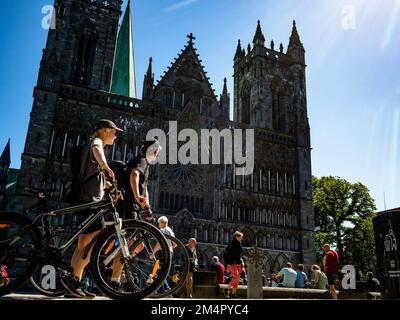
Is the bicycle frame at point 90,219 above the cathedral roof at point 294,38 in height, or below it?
below

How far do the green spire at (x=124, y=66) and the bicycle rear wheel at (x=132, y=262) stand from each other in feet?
97.8

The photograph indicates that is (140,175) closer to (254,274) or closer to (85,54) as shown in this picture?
(254,274)

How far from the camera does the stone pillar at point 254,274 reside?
7825mm

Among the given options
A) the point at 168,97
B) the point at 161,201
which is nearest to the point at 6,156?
the point at 168,97

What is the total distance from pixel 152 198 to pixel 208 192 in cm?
Answer: 446

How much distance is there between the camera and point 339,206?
3544 cm

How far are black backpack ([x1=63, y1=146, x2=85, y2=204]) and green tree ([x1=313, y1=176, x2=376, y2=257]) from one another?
33.7m

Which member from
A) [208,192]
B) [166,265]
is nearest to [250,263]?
[166,265]

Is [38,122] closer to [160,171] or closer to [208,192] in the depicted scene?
[160,171]

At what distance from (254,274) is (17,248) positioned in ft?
19.3

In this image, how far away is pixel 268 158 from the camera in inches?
1140

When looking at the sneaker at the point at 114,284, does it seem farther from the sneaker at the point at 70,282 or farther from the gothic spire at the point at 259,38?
the gothic spire at the point at 259,38

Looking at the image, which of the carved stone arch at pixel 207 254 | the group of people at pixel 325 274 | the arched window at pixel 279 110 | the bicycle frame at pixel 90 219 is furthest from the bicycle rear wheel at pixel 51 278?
the arched window at pixel 279 110
